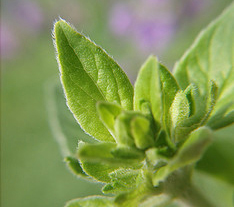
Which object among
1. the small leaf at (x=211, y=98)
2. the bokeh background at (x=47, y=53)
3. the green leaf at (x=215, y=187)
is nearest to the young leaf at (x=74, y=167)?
the small leaf at (x=211, y=98)

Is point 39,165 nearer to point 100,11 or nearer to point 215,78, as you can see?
point 100,11

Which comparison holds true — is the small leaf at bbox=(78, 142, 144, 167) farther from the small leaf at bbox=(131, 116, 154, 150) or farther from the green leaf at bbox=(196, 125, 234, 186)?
the green leaf at bbox=(196, 125, 234, 186)

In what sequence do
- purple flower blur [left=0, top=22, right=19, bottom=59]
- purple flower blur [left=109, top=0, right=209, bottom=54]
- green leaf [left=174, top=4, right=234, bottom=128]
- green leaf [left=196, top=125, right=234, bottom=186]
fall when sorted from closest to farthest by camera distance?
green leaf [left=174, top=4, right=234, bottom=128] → green leaf [left=196, top=125, right=234, bottom=186] → purple flower blur [left=109, top=0, right=209, bottom=54] → purple flower blur [left=0, top=22, right=19, bottom=59]

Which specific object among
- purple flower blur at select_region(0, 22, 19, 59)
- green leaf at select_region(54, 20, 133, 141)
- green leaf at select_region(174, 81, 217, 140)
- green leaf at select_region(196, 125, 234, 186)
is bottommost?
green leaf at select_region(196, 125, 234, 186)

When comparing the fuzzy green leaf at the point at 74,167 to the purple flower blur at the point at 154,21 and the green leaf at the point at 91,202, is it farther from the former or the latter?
the purple flower blur at the point at 154,21

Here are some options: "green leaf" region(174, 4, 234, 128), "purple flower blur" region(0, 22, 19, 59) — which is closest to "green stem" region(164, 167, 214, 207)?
"green leaf" region(174, 4, 234, 128)

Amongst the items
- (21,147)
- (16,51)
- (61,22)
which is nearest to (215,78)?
(61,22)
